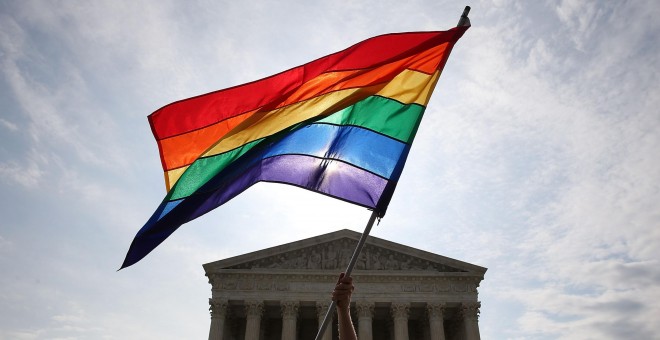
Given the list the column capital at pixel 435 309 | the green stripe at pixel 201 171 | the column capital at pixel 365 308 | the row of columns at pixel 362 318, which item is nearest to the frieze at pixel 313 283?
the column capital at pixel 435 309

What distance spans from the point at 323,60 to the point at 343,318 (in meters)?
4.11

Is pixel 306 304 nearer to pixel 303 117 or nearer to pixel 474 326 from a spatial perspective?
pixel 474 326

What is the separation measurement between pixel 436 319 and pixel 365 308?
431cm

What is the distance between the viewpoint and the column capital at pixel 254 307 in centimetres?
3119

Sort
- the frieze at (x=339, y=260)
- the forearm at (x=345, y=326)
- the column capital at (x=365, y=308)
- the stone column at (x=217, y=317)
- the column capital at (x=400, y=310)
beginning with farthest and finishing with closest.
→ 1. the frieze at (x=339, y=260)
2. the column capital at (x=400, y=310)
3. the column capital at (x=365, y=308)
4. the stone column at (x=217, y=317)
5. the forearm at (x=345, y=326)

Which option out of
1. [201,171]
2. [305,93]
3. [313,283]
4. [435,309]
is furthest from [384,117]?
[435,309]

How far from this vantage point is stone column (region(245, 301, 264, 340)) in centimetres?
3053

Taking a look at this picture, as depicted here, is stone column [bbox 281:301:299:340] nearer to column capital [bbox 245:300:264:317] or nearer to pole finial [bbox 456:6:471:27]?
column capital [bbox 245:300:264:317]

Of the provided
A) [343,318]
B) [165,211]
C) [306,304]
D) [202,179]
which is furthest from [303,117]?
[306,304]

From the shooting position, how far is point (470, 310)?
104 feet

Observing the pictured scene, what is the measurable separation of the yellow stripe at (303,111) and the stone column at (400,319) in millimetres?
26169

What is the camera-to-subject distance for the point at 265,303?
3172 cm

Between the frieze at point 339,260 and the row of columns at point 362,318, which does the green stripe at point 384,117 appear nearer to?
the row of columns at point 362,318

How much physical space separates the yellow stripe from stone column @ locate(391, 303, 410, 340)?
2617cm
